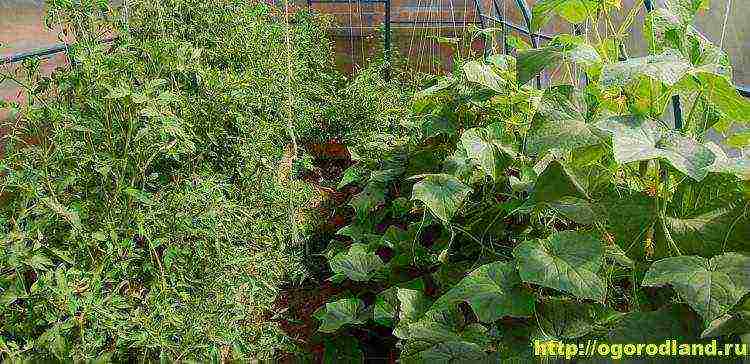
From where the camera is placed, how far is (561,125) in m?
1.40

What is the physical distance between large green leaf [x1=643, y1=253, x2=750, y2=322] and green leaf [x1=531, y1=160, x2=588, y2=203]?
0.26 m

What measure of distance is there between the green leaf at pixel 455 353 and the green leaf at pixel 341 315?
638 mm

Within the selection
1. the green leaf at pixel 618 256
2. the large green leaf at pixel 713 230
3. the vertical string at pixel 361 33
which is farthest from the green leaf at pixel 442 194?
the vertical string at pixel 361 33

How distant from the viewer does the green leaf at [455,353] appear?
149cm

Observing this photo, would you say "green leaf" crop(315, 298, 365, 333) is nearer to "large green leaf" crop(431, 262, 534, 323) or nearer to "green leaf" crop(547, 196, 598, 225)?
"large green leaf" crop(431, 262, 534, 323)

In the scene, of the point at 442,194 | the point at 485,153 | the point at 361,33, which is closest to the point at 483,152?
the point at 485,153

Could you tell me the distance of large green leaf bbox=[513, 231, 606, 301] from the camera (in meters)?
1.32

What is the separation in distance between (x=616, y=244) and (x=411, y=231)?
0.96 metres

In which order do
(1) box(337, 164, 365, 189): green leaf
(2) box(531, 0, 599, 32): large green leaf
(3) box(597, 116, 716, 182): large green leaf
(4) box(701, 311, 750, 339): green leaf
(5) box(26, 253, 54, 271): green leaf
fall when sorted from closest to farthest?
(4) box(701, 311, 750, 339): green leaf → (3) box(597, 116, 716, 182): large green leaf → (2) box(531, 0, 599, 32): large green leaf → (5) box(26, 253, 54, 271): green leaf → (1) box(337, 164, 365, 189): green leaf

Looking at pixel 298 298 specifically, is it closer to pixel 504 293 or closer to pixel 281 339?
pixel 281 339

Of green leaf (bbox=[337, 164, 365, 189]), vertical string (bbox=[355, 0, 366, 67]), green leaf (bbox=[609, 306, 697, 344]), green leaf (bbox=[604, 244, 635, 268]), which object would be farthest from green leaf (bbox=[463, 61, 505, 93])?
vertical string (bbox=[355, 0, 366, 67])

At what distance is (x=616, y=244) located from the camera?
4.85 ft

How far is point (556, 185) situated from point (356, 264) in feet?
3.50

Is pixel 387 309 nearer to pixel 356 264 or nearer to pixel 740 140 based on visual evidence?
pixel 356 264
